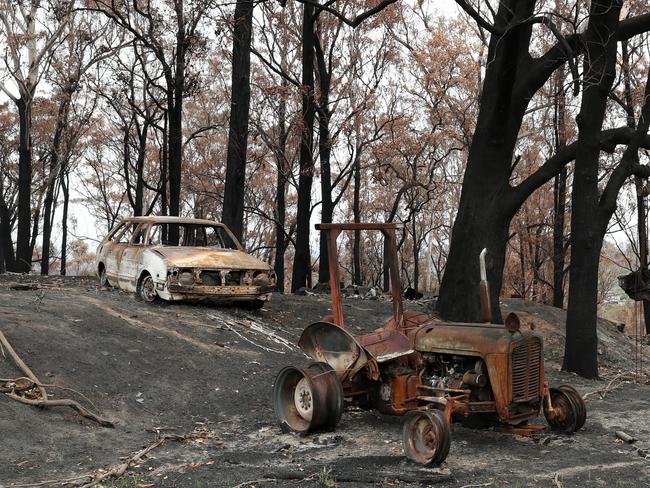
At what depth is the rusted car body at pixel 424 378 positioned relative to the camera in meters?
6.73

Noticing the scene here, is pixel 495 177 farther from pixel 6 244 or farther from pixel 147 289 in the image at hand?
pixel 6 244

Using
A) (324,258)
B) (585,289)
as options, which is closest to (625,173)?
(585,289)

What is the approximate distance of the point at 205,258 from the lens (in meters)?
12.3

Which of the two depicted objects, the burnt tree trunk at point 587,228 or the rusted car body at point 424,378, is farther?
the burnt tree trunk at point 587,228

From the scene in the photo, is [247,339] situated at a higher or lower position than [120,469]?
higher

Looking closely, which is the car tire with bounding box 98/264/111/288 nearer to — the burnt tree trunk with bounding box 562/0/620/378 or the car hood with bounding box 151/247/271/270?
the car hood with bounding box 151/247/271/270

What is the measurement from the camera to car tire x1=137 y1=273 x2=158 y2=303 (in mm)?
12430

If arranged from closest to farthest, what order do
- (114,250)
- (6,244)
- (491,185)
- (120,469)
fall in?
(120,469), (491,185), (114,250), (6,244)

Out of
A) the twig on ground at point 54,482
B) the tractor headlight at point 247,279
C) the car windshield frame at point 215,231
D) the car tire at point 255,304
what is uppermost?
the car windshield frame at point 215,231

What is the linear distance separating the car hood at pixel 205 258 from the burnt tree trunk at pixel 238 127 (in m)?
4.52

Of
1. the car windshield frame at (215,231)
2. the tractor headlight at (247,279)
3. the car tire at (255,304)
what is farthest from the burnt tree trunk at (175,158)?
the tractor headlight at (247,279)

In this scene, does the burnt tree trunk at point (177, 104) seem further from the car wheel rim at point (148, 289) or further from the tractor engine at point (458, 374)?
the tractor engine at point (458, 374)

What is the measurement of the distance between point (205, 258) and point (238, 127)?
22.5 ft

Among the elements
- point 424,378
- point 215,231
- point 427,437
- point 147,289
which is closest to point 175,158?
point 215,231
